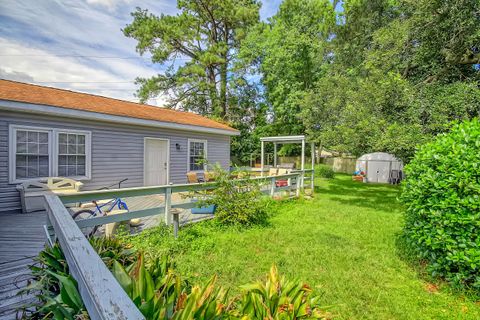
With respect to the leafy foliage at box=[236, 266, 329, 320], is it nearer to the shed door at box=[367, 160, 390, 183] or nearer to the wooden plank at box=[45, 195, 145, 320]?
the wooden plank at box=[45, 195, 145, 320]

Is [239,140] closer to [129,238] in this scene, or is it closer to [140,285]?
[129,238]

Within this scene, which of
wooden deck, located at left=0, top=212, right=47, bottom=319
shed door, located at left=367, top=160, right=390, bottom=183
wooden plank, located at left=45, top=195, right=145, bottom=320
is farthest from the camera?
shed door, located at left=367, top=160, right=390, bottom=183

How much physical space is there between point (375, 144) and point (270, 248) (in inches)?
197

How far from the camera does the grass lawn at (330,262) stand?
9.46 ft

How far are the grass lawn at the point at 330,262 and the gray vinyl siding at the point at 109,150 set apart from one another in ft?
14.3

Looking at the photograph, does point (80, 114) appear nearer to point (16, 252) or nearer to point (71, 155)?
point (71, 155)

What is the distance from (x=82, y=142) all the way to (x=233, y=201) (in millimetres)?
5282

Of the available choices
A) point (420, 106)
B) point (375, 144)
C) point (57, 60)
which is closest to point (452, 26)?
point (420, 106)

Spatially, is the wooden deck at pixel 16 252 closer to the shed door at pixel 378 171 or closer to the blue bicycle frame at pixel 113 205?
the blue bicycle frame at pixel 113 205

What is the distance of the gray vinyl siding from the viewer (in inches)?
242

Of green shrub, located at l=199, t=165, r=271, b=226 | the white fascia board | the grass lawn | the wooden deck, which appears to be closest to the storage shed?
the grass lawn

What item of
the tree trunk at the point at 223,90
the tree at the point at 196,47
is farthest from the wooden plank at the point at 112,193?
the tree trunk at the point at 223,90

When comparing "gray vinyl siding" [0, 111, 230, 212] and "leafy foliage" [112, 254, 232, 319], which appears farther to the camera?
"gray vinyl siding" [0, 111, 230, 212]

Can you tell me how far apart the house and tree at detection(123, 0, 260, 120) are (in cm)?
1304
